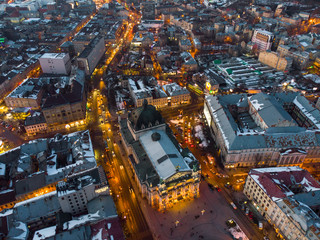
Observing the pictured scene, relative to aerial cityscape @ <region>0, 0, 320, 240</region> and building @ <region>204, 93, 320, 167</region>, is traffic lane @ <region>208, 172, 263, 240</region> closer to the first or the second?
aerial cityscape @ <region>0, 0, 320, 240</region>

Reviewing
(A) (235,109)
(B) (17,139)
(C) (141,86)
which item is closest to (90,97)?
(C) (141,86)

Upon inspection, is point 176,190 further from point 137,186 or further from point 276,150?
point 276,150

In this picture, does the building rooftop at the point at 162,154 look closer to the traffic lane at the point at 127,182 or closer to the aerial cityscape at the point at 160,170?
the aerial cityscape at the point at 160,170

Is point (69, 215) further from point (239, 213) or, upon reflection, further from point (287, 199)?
point (287, 199)

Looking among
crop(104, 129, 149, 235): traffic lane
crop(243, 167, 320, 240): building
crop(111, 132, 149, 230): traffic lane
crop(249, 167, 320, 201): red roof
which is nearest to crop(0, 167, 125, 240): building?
crop(104, 129, 149, 235): traffic lane

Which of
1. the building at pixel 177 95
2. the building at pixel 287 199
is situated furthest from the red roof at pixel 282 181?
the building at pixel 177 95

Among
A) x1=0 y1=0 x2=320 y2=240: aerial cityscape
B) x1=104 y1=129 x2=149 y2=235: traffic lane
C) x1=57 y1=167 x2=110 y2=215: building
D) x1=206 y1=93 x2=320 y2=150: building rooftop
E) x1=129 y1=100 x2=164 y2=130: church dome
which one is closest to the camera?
x1=57 y1=167 x2=110 y2=215: building

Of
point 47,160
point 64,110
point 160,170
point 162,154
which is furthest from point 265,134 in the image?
point 64,110
